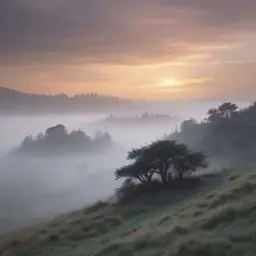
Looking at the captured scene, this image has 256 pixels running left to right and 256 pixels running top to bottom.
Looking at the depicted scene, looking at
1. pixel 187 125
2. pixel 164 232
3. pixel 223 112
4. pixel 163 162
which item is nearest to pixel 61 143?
pixel 187 125

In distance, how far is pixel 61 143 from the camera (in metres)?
156

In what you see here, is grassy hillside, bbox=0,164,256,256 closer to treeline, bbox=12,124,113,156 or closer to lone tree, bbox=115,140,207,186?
lone tree, bbox=115,140,207,186

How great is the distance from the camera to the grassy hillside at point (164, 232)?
1533 centimetres

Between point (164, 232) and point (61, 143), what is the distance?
140038 millimetres

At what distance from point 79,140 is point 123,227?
138076 mm

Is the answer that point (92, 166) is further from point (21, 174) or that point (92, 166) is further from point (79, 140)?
point (79, 140)

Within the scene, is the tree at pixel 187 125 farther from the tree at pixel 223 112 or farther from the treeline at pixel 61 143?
the treeline at pixel 61 143

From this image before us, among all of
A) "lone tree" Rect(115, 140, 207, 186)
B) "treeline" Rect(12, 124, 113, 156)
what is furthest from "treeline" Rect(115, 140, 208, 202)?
"treeline" Rect(12, 124, 113, 156)

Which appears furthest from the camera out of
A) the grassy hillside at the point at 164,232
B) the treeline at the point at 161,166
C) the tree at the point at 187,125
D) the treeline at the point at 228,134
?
the tree at the point at 187,125

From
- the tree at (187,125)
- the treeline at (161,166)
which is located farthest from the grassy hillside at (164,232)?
the tree at (187,125)

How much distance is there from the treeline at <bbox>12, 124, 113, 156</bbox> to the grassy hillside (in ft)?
397

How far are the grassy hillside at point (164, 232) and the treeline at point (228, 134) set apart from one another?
3623 centimetres

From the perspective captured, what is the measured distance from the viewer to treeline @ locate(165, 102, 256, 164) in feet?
235

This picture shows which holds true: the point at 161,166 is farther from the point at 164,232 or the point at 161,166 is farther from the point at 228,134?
the point at 228,134
